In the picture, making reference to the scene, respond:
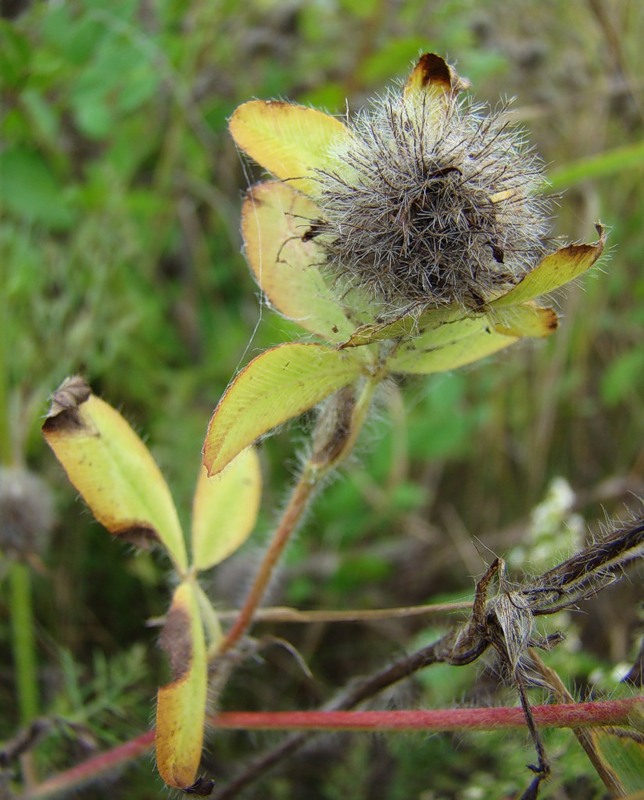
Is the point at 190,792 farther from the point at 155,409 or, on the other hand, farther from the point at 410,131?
the point at 155,409

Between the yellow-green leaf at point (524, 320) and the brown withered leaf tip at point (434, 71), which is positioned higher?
the brown withered leaf tip at point (434, 71)

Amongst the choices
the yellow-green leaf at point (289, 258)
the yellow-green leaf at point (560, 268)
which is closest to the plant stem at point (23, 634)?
the yellow-green leaf at point (289, 258)

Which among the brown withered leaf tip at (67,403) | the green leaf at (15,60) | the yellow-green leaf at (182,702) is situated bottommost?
the yellow-green leaf at (182,702)

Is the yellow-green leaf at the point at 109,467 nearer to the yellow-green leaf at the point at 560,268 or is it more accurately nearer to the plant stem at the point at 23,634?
the yellow-green leaf at the point at 560,268

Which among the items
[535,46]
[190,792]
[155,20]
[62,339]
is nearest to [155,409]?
[62,339]

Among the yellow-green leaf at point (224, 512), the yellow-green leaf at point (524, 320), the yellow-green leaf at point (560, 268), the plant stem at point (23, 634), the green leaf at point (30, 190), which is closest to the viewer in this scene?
the yellow-green leaf at point (560, 268)

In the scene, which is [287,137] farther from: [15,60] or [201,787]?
[15,60]
